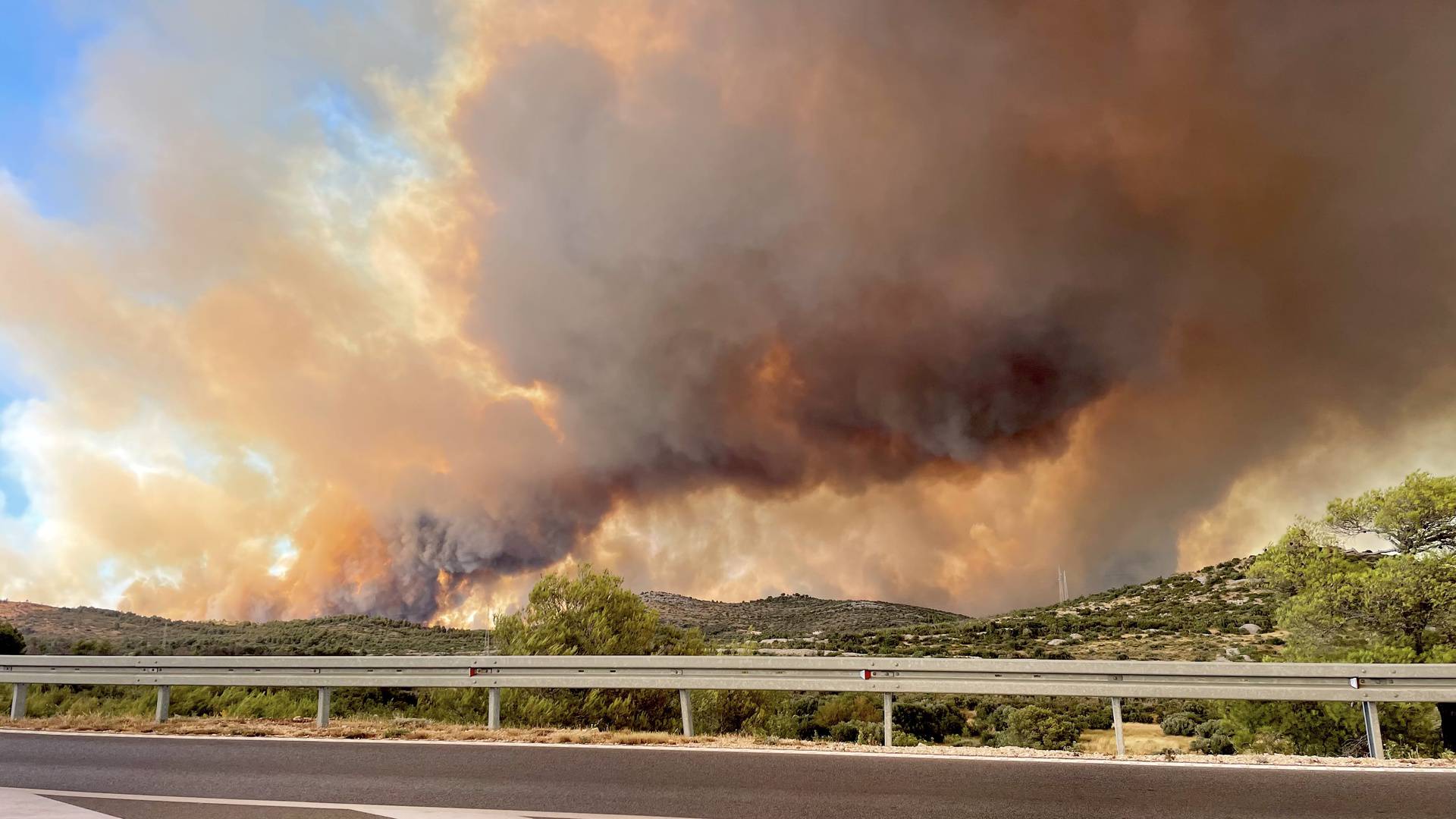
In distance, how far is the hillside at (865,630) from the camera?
4725 cm

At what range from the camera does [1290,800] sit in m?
8.06

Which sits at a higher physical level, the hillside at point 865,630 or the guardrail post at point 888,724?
the hillside at point 865,630

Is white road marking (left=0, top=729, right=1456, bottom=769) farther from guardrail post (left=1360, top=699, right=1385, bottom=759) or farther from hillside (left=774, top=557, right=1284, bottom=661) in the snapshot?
hillside (left=774, top=557, right=1284, bottom=661)

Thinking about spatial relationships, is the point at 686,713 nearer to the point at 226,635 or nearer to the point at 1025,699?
the point at 1025,699

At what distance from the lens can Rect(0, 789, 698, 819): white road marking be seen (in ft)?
17.6

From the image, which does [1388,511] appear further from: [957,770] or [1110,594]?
[1110,594]

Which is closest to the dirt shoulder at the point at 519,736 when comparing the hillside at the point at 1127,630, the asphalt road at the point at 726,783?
the asphalt road at the point at 726,783

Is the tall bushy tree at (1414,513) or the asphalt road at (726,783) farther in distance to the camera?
the tall bushy tree at (1414,513)

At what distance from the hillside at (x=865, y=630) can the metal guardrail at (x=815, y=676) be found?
19.6 meters

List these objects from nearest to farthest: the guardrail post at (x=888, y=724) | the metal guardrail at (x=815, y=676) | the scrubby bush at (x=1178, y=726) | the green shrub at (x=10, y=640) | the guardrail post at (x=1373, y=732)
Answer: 1. the guardrail post at (x=1373, y=732)
2. the metal guardrail at (x=815, y=676)
3. the guardrail post at (x=888, y=724)
4. the scrubby bush at (x=1178, y=726)
5. the green shrub at (x=10, y=640)

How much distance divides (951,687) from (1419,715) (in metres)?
11.0

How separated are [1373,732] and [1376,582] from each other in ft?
35.6

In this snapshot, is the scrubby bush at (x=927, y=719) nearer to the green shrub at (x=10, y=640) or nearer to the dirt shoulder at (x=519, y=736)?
the dirt shoulder at (x=519, y=736)

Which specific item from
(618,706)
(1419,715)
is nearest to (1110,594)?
(1419,715)
